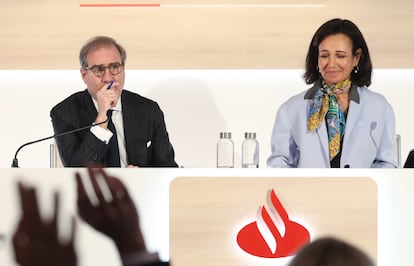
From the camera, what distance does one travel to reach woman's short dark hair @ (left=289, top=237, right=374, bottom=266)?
1486 mm

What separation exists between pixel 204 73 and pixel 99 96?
1.30 metres

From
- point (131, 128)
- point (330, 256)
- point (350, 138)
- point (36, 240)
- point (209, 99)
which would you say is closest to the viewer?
point (330, 256)

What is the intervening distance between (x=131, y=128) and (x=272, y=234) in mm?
898

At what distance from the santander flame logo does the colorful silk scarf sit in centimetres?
60

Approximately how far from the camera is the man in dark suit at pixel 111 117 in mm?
3469

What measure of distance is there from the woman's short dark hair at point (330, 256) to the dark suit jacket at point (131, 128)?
6.54ft

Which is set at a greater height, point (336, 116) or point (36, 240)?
point (336, 116)

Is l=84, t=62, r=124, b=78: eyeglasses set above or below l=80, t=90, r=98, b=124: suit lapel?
above

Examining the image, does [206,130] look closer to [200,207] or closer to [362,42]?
[362,42]

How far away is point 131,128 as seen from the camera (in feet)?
11.7

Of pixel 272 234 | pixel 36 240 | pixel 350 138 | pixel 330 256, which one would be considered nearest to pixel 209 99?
pixel 350 138

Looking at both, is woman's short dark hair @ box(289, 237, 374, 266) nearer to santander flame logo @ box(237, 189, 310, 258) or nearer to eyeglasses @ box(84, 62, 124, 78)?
santander flame logo @ box(237, 189, 310, 258)

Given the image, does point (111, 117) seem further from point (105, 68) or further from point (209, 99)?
point (209, 99)

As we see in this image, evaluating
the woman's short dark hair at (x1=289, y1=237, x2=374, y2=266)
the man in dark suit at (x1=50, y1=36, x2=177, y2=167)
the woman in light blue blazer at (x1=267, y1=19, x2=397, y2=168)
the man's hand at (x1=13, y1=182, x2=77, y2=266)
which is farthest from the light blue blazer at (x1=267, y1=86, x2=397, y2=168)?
the woman's short dark hair at (x1=289, y1=237, x2=374, y2=266)
